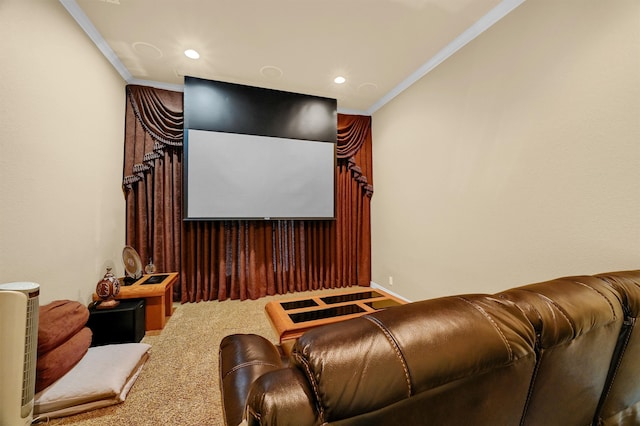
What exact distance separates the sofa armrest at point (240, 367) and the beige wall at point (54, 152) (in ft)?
4.87

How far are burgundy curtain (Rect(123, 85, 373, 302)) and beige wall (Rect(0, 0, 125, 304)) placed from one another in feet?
1.18

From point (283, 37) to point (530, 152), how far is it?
227 centimetres

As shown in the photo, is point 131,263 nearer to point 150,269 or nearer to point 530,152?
point 150,269

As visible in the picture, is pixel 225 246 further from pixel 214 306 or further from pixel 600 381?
pixel 600 381

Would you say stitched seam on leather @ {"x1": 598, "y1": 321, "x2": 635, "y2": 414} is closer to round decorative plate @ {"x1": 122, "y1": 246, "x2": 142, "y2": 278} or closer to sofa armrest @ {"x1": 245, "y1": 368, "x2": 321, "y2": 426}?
sofa armrest @ {"x1": 245, "y1": 368, "x2": 321, "y2": 426}

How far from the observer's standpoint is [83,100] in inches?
82.3

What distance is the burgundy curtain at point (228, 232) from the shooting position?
2.89 meters

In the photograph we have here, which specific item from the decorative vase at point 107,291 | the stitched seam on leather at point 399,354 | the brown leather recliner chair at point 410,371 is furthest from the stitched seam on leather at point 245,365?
the decorative vase at point 107,291

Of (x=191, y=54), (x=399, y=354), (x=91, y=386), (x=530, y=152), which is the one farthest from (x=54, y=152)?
(x=530, y=152)

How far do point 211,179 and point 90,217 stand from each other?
1163mm

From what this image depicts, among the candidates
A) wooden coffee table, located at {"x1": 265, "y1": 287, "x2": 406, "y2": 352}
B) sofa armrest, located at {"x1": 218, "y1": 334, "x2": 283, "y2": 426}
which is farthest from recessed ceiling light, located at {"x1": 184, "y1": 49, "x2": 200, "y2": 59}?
sofa armrest, located at {"x1": 218, "y1": 334, "x2": 283, "y2": 426}

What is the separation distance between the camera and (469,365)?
48 centimetres

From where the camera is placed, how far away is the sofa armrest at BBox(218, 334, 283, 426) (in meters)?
0.74

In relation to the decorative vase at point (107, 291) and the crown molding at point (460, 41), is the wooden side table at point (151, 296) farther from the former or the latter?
the crown molding at point (460, 41)
